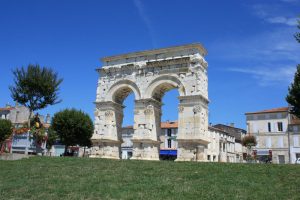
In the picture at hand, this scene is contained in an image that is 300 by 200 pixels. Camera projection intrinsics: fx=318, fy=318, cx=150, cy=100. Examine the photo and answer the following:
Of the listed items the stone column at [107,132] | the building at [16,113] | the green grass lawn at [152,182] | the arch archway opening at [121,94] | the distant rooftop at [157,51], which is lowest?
the green grass lawn at [152,182]

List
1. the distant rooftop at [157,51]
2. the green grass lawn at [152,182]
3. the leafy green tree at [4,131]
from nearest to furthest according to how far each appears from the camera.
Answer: the green grass lawn at [152,182], the distant rooftop at [157,51], the leafy green tree at [4,131]

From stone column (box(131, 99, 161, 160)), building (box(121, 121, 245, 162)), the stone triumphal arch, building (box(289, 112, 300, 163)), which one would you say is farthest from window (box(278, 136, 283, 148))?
stone column (box(131, 99, 161, 160))

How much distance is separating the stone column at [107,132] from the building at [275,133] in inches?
1241

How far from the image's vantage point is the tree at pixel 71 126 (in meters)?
44.6

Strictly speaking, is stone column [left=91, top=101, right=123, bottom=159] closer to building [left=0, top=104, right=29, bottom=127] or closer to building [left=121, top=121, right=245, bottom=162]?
building [left=121, top=121, right=245, bottom=162]

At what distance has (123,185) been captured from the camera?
13281mm

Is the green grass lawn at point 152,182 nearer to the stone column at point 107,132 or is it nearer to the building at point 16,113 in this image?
the stone column at point 107,132

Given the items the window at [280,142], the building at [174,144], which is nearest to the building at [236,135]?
the building at [174,144]

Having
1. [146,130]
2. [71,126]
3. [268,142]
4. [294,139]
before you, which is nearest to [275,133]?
[268,142]

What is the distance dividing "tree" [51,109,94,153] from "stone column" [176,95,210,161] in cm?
2315

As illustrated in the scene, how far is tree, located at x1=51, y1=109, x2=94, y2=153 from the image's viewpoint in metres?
44.6

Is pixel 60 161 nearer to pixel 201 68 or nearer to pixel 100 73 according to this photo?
pixel 100 73

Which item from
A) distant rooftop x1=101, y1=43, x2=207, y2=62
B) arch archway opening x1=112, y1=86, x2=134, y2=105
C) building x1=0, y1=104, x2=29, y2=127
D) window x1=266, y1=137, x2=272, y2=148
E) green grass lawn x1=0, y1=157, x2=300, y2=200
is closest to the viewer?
green grass lawn x1=0, y1=157, x2=300, y2=200

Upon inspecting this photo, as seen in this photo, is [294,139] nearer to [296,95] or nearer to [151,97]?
[296,95]
